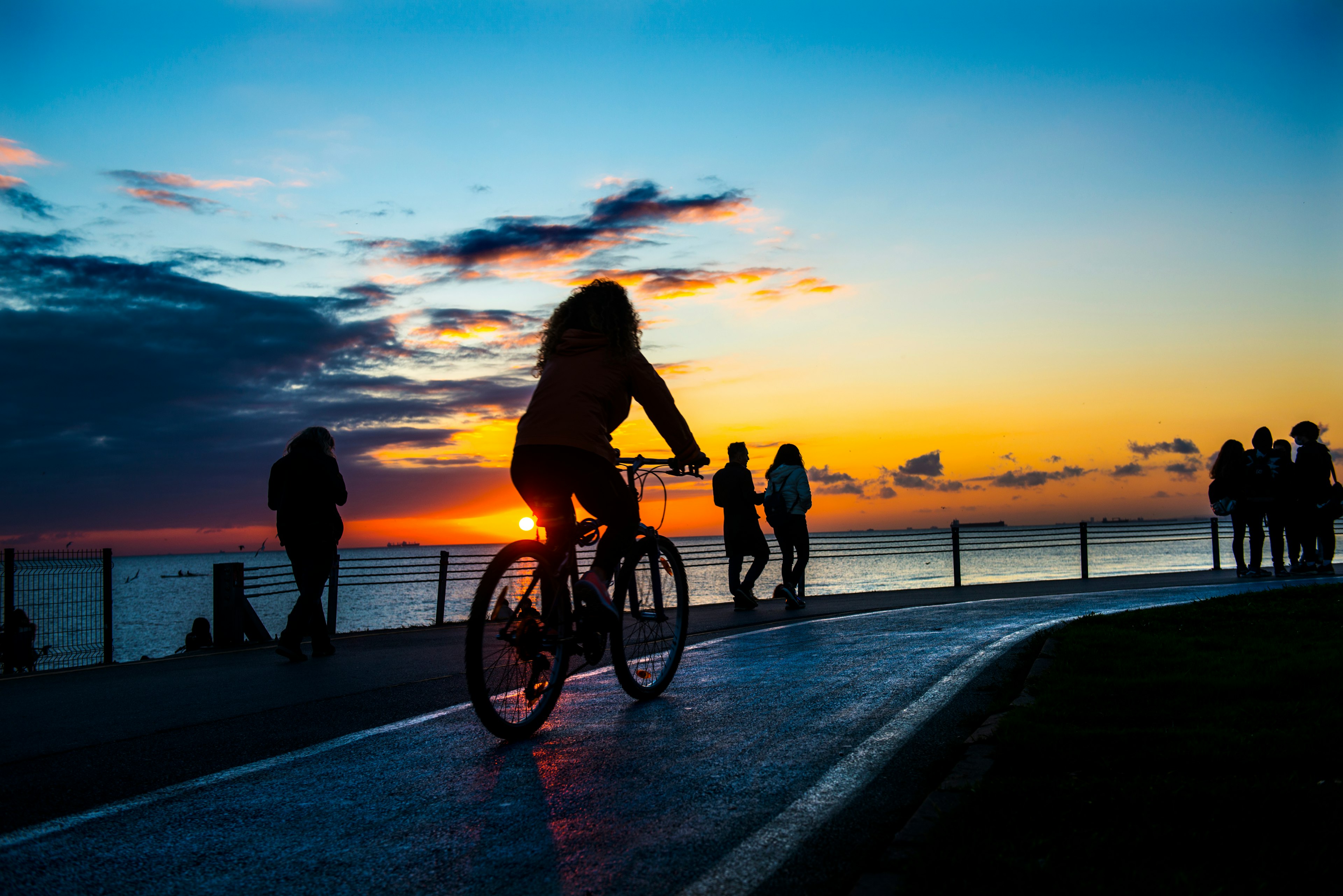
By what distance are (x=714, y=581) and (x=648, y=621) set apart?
99797 millimetres

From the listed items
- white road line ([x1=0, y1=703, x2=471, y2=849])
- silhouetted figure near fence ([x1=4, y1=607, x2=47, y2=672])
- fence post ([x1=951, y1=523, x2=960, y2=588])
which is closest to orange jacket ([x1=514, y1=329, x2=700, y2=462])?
white road line ([x1=0, y1=703, x2=471, y2=849])

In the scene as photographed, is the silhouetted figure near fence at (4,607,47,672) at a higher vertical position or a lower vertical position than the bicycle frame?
lower

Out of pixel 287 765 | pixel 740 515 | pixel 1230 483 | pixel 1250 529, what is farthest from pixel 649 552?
pixel 1250 529

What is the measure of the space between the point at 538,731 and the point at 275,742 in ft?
4.25

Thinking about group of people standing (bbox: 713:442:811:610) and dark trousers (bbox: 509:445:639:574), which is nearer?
dark trousers (bbox: 509:445:639:574)

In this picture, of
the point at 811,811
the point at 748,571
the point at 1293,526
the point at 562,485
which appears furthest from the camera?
the point at 1293,526

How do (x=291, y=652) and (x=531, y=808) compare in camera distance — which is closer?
(x=531, y=808)

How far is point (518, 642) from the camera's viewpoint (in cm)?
464

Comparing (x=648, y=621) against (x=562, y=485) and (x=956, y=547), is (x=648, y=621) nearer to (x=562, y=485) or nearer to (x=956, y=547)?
(x=562, y=485)

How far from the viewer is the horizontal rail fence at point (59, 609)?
10.5m

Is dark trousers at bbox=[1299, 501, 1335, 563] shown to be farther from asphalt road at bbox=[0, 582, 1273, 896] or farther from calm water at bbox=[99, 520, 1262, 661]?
asphalt road at bbox=[0, 582, 1273, 896]

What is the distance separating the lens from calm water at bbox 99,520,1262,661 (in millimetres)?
31750

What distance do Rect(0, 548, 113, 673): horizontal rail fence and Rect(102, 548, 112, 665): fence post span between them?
10 mm

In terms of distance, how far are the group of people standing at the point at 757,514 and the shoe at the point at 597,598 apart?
8.18 meters
